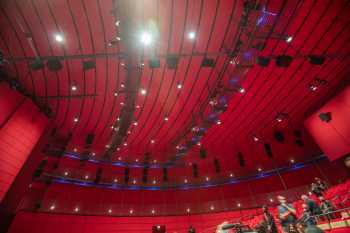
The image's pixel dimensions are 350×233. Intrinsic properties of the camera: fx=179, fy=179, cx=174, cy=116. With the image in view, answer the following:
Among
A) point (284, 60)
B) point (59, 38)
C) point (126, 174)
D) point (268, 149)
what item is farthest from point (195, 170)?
point (59, 38)

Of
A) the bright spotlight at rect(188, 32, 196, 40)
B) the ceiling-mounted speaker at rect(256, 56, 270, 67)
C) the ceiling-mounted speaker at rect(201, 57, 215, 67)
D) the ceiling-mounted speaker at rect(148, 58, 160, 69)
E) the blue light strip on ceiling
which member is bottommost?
the blue light strip on ceiling

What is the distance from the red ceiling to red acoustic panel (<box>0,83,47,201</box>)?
2.82 feet

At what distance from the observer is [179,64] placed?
790 centimetres

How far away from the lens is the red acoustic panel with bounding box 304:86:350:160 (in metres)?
8.74

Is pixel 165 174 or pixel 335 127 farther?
pixel 165 174

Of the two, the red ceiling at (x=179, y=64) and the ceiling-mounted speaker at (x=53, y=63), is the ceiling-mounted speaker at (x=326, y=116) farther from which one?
the ceiling-mounted speaker at (x=53, y=63)

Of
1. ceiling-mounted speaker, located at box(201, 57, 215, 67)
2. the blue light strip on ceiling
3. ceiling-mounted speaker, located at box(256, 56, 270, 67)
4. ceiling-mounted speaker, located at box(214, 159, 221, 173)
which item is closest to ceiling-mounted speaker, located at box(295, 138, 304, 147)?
the blue light strip on ceiling

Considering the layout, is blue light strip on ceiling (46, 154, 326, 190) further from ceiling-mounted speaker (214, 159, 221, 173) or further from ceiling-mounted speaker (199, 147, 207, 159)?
ceiling-mounted speaker (199, 147, 207, 159)

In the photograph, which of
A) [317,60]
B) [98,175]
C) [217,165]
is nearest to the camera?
[317,60]

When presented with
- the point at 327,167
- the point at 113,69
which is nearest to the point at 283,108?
the point at 327,167

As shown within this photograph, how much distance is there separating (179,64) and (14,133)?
7777 millimetres

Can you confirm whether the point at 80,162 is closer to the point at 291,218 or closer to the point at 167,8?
the point at 167,8

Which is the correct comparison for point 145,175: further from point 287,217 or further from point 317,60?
point 317,60

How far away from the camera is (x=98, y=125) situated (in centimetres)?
1141
